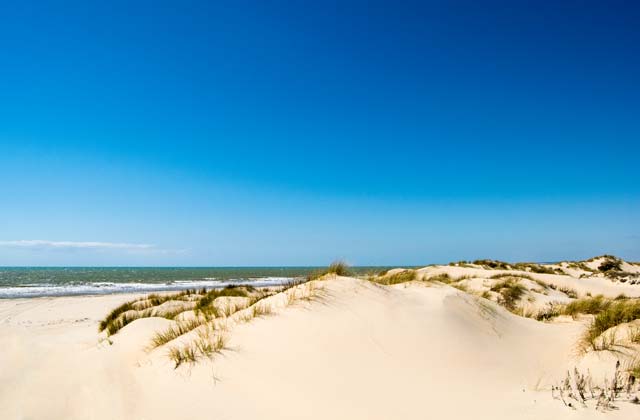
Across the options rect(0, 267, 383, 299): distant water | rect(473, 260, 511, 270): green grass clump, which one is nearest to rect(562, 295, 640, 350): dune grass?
rect(0, 267, 383, 299): distant water

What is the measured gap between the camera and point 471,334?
4570 millimetres

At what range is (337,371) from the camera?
349 cm

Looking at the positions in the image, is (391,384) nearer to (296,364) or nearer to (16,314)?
(296,364)

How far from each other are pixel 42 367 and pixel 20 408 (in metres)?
1.30

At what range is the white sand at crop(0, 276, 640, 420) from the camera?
9.76 ft

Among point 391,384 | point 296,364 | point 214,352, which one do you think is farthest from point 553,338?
point 214,352

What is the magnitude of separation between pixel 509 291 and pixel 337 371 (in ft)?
27.3

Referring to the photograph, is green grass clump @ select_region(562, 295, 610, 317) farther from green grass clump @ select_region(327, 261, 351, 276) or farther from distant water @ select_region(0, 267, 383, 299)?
green grass clump @ select_region(327, 261, 351, 276)

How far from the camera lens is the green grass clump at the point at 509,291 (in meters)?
9.38

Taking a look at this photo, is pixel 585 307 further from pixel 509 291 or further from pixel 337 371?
pixel 337 371

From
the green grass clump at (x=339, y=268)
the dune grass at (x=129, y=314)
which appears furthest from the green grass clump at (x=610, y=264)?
the dune grass at (x=129, y=314)

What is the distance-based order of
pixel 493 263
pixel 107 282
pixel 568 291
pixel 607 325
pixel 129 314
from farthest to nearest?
pixel 107 282 → pixel 493 263 → pixel 568 291 → pixel 129 314 → pixel 607 325

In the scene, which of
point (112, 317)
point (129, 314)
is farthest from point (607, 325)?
point (112, 317)

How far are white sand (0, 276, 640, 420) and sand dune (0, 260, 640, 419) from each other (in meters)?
0.01
